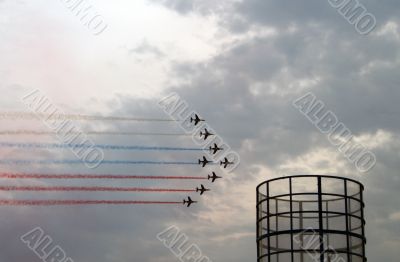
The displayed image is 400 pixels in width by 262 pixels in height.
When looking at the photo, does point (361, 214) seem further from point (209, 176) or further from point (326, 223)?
point (209, 176)

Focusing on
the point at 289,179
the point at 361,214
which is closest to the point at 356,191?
the point at 361,214

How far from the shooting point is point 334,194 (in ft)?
100

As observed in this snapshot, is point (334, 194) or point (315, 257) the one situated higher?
point (334, 194)

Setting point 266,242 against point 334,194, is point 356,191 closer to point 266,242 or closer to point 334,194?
point 334,194

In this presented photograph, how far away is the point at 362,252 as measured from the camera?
30.4 meters

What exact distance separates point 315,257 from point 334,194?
309 centimetres

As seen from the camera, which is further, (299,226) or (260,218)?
(260,218)

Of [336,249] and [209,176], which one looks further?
[209,176]

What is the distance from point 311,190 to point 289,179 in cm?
111

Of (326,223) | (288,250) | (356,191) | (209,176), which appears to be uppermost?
(209,176)

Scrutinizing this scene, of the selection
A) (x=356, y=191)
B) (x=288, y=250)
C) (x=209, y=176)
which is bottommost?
(x=288, y=250)

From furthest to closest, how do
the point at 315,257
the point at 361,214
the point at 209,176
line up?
the point at 209,176 → the point at 361,214 → the point at 315,257

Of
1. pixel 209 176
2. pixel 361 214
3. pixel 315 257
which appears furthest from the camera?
pixel 209 176

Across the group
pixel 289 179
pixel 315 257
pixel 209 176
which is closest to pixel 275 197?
pixel 289 179
